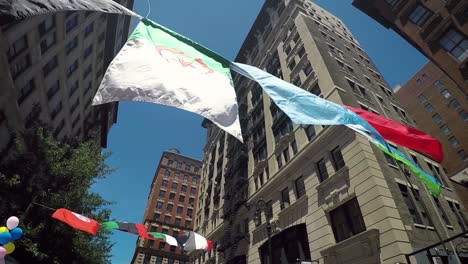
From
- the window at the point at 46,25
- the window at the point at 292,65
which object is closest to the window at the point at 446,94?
the window at the point at 292,65

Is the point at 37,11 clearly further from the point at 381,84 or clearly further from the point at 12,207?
the point at 381,84

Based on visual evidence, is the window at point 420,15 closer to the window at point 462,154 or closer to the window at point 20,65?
the window at point 20,65

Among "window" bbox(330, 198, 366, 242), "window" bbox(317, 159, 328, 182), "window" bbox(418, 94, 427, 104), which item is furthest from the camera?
"window" bbox(418, 94, 427, 104)

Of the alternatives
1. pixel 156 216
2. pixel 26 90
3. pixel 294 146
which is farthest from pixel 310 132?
pixel 156 216

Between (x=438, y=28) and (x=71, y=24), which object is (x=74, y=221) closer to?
(x=71, y=24)

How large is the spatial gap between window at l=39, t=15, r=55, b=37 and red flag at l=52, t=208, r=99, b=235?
16809 millimetres

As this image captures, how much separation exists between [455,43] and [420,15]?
3.88m

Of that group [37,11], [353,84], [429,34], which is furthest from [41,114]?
[429,34]

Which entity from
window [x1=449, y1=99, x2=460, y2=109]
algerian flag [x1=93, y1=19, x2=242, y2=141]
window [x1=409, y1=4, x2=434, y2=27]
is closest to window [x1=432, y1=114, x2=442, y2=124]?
window [x1=449, y1=99, x2=460, y2=109]

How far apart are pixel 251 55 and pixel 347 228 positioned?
38269 millimetres

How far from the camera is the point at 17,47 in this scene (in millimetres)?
17844

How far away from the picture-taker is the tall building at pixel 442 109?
46125 mm

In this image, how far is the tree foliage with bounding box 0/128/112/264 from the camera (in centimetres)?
1240

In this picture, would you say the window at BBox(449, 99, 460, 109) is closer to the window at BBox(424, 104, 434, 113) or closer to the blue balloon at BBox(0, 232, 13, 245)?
the window at BBox(424, 104, 434, 113)
